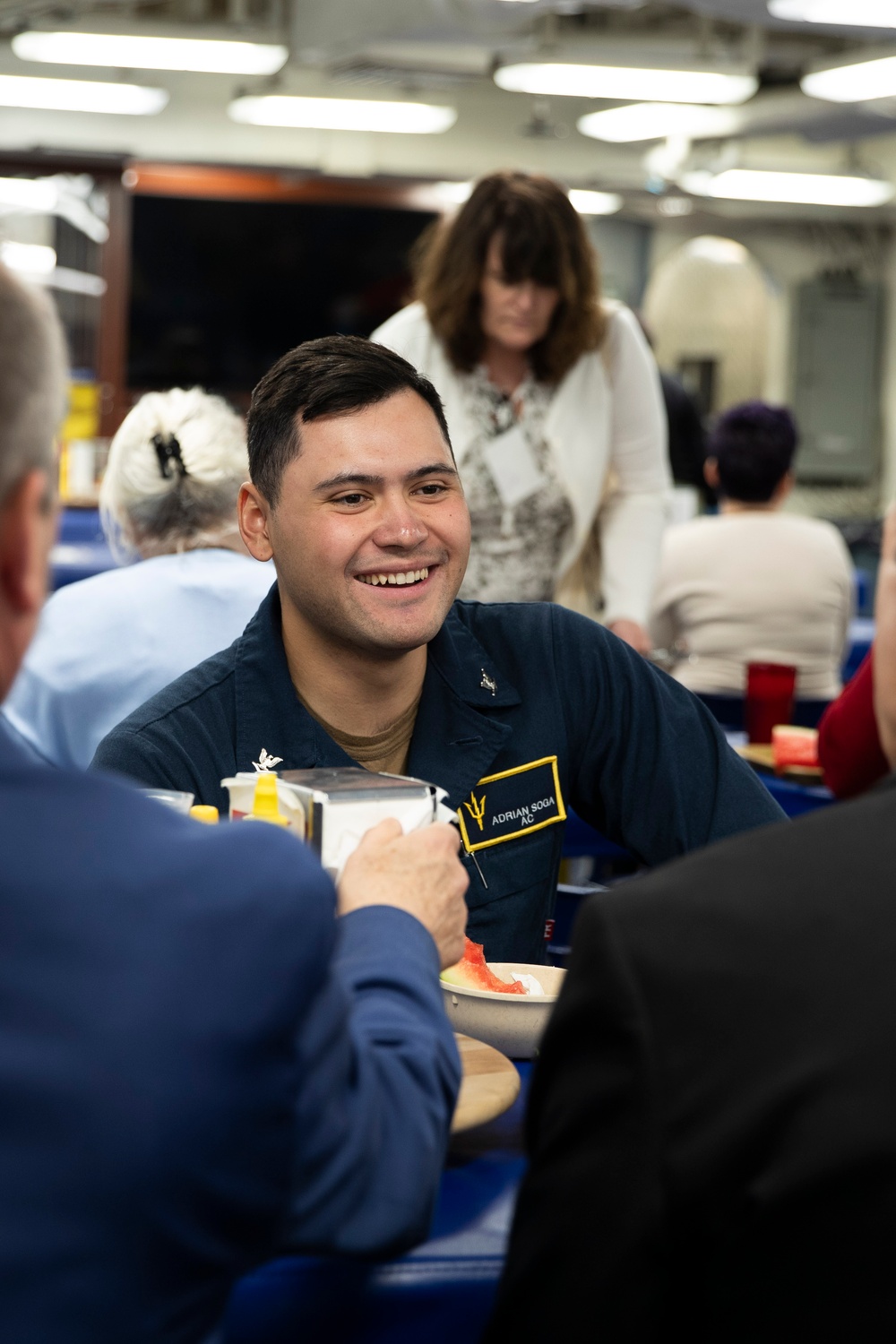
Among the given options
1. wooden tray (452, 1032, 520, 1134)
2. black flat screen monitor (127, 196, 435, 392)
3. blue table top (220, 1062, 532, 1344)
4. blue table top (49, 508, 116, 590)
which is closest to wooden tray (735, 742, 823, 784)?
wooden tray (452, 1032, 520, 1134)

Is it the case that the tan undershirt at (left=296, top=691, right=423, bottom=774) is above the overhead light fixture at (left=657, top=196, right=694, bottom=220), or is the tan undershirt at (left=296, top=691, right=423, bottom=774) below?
above

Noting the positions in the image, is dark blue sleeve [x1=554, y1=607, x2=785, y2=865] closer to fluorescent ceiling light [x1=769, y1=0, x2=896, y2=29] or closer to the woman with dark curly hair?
the woman with dark curly hair

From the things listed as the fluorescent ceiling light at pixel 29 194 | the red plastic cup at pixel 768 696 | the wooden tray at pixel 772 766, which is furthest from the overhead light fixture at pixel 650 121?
the wooden tray at pixel 772 766

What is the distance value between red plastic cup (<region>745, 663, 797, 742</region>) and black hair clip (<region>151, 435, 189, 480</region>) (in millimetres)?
1141

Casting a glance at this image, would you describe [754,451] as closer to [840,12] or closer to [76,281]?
[840,12]

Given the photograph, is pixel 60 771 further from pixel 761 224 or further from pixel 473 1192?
pixel 761 224

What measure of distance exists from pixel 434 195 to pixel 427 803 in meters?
9.21

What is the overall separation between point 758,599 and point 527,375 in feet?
3.14

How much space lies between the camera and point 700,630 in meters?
3.90

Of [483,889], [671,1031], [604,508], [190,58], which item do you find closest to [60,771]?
[671,1031]

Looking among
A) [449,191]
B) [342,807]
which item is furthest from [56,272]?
[342,807]

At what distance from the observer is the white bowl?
131 cm

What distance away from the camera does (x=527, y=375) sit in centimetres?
321

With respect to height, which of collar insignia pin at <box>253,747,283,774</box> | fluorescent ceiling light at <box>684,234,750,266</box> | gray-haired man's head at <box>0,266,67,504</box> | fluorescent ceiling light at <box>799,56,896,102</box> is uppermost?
gray-haired man's head at <box>0,266,67,504</box>
